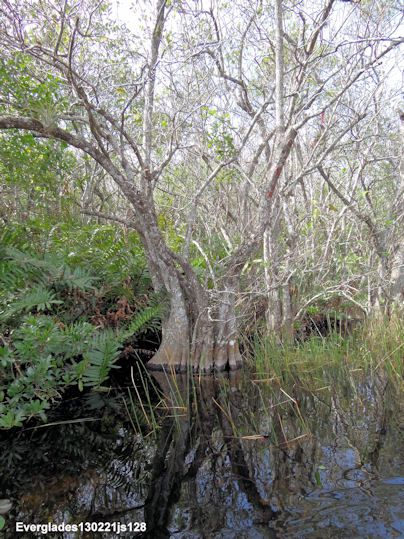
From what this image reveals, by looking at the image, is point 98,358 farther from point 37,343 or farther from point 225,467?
point 225,467

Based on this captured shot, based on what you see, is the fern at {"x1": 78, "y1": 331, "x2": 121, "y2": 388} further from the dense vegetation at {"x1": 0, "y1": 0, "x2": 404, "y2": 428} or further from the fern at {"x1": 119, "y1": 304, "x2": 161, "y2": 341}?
the fern at {"x1": 119, "y1": 304, "x2": 161, "y2": 341}

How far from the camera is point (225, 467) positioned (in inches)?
110

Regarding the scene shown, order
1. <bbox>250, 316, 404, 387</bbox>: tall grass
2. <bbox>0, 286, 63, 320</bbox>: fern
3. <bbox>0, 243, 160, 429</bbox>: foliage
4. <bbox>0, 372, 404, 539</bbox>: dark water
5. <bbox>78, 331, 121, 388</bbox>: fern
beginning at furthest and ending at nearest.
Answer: <bbox>250, 316, 404, 387</bbox>: tall grass → <bbox>78, 331, 121, 388</bbox>: fern → <bbox>0, 286, 63, 320</bbox>: fern → <bbox>0, 243, 160, 429</bbox>: foliage → <bbox>0, 372, 404, 539</bbox>: dark water

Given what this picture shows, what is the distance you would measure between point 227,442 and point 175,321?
8.64 ft

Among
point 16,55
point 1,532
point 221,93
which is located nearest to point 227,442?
point 1,532

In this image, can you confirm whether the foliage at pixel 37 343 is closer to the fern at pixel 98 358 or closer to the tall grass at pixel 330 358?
the fern at pixel 98 358

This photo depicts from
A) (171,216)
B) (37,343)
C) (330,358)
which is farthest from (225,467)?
(171,216)

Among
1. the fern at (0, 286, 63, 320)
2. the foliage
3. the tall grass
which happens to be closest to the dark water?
the foliage

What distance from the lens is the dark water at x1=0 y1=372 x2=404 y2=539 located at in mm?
2146

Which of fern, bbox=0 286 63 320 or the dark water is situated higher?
fern, bbox=0 286 63 320

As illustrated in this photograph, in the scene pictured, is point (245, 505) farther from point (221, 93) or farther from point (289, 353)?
point (221, 93)

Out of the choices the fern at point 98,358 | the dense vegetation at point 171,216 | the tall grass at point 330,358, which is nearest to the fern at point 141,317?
the dense vegetation at point 171,216

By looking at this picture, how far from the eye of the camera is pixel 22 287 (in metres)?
4.09

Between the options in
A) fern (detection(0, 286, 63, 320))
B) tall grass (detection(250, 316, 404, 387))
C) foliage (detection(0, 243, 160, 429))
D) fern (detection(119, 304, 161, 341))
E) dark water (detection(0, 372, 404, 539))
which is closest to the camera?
dark water (detection(0, 372, 404, 539))
